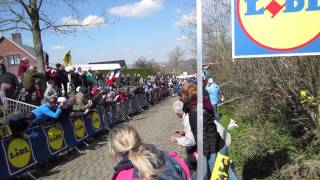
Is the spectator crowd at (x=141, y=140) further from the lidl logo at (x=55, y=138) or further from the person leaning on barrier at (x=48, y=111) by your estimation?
the lidl logo at (x=55, y=138)

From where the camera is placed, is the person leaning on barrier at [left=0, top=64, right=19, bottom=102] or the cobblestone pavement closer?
the cobblestone pavement

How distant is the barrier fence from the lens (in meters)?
8.33

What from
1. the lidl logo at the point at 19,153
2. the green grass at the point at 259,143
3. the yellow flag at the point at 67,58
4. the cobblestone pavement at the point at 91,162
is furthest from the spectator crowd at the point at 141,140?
the yellow flag at the point at 67,58

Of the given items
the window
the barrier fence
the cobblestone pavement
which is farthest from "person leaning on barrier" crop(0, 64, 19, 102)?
the window

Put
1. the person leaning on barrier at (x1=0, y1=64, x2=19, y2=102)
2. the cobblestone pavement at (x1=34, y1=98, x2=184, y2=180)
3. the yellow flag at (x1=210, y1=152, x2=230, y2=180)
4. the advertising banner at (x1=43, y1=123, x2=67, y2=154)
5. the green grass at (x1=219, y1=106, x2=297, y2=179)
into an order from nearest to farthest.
Result: the yellow flag at (x1=210, y1=152, x2=230, y2=180), the green grass at (x1=219, y1=106, x2=297, y2=179), the cobblestone pavement at (x1=34, y1=98, x2=184, y2=180), the advertising banner at (x1=43, y1=123, x2=67, y2=154), the person leaning on barrier at (x1=0, y1=64, x2=19, y2=102)

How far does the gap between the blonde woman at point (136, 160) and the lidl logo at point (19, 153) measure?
561cm

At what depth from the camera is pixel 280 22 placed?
179 inches

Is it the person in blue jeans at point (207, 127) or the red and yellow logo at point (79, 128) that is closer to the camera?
the person in blue jeans at point (207, 127)

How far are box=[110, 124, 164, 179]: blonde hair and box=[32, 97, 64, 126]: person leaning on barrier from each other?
23.7ft

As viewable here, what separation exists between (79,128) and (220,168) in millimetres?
7192

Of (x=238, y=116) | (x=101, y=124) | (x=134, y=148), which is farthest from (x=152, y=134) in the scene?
(x=134, y=148)

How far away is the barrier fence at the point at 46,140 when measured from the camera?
8328mm

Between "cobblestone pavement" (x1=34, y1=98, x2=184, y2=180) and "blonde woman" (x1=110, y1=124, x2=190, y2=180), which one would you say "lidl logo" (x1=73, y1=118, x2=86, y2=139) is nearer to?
"cobblestone pavement" (x1=34, y1=98, x2=184, y2=180)

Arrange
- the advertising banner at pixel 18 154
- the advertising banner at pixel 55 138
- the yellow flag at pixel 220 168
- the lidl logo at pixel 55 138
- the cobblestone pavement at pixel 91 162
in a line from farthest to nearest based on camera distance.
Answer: the lidl logo at pixel 55 138 < the advertising banner at pixel 55 138 < the cobblestone pavement at pixel 91 162 < the advertising banner at pixel 18 154 < the yellow flag at pixel 220 168
